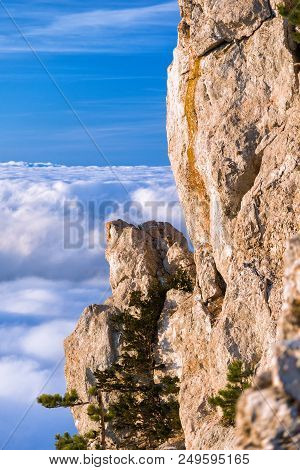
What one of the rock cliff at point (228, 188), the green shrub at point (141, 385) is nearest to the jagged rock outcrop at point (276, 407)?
the rock cliff at point (228, 188)

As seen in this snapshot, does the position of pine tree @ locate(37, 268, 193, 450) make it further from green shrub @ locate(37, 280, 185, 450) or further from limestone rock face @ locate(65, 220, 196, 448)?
limestone rock face @ locate(65, 220, 196, 448)

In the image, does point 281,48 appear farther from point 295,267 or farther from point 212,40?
point 295,267

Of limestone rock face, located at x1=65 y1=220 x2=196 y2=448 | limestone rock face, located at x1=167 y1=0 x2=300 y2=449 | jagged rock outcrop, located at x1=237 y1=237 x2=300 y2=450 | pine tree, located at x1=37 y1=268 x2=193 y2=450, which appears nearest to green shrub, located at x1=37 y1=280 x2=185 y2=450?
pine tree, located at x1=37 y1=268 x2=193 y2=450

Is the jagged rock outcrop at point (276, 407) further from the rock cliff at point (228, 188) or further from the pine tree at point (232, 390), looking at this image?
the pine tree at point (232, 390)

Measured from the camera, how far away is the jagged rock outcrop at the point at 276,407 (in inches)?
296

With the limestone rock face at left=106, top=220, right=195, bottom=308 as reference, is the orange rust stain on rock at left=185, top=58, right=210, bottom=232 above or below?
above

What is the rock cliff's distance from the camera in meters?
28.3

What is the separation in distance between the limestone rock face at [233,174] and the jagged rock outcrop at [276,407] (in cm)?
1820

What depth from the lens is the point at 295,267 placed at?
29.7 feet

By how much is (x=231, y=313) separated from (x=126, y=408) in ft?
36.9

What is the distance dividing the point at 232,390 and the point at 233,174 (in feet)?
30.8

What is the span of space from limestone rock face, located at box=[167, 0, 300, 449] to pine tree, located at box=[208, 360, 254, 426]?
0.60 meters
